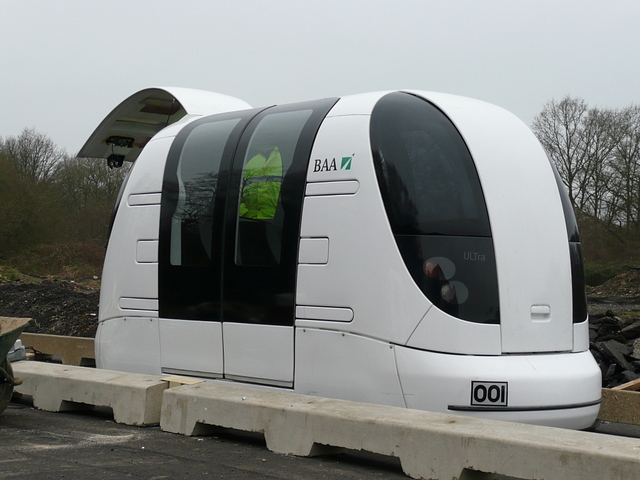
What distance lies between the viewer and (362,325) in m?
5.95

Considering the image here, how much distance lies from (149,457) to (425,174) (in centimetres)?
287

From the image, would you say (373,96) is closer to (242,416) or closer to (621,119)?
(242,416)

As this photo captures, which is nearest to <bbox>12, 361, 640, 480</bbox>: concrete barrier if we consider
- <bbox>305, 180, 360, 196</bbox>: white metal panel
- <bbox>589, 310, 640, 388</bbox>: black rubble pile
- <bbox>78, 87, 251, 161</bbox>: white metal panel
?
<bbox>305, 180, 360, 196</bbox>: white metal panel

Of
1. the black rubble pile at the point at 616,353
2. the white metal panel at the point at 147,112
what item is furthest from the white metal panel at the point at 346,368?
the black rubble pile at the point at 616,353

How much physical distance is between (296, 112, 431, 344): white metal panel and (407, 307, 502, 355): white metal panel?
10 centimetres

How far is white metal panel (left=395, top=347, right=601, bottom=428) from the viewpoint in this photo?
546 cm

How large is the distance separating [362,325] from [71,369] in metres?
3.55

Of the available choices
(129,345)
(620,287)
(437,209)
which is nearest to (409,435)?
(437,209)

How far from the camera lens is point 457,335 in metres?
5.61

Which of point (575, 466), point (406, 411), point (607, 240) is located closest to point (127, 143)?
point (406, 411)

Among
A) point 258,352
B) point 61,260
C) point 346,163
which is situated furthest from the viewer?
point 61,260

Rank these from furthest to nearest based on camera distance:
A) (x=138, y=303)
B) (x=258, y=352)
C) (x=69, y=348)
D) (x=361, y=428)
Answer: (x=69, y=348)
(x=138, y=303)
(x=258, y=352)
(x=361, y=428)

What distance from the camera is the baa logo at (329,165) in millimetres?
6176

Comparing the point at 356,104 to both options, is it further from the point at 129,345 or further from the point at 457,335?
the point at 129,345
